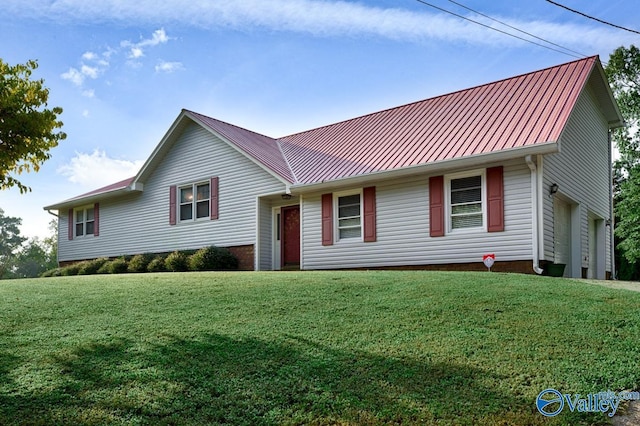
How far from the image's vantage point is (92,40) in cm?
1208

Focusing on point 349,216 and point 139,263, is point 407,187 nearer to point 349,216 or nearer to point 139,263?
point 349,216

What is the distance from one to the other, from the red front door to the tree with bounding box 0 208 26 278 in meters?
42.3

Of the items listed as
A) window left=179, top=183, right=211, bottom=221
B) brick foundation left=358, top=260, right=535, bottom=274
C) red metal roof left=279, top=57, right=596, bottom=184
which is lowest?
brick foundation left=358, top=260, right=535, bottom=274

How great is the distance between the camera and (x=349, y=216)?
15.0 meters

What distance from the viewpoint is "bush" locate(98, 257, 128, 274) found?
18.8m

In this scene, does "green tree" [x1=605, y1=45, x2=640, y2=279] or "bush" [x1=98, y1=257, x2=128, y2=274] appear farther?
"green tree" [x1=605, y1=45, x2=640, y2=279]

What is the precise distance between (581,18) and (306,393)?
39.2 feet

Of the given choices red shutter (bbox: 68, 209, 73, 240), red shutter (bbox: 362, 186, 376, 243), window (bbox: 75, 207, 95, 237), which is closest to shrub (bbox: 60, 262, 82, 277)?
window (bbox: 75, 207, 95, 237)

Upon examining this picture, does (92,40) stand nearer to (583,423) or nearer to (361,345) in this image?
(361,345)

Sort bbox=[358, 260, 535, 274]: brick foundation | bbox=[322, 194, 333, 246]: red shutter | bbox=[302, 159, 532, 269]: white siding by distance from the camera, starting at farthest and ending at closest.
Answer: bbox=[322, 194, 333, 246]: red shutter
bbox=[302, 159, 532, 269]: white siding
bbox=[358, 260, 535, 274]: brick foundation

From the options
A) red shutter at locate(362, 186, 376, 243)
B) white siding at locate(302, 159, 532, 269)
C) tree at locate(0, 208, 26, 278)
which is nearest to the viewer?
white siding at locate(302, 159, 532, 269)

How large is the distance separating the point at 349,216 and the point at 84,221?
1296cm

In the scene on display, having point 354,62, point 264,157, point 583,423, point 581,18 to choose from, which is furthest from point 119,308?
point 581,18

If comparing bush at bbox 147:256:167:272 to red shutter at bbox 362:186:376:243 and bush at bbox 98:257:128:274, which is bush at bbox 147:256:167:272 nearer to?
bush at bbox 98:257:128:274
